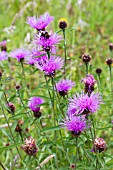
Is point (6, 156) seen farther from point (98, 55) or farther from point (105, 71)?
point (98, 55)

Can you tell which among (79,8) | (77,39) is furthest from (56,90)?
(79,8)

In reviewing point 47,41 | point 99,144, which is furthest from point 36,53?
point 99,144

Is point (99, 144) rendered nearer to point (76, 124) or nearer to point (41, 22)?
point (76, 124)

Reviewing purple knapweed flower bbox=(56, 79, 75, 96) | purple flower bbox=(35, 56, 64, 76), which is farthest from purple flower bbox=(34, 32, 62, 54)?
purple knapweed flower bbox=(56, 79, 75, 96)

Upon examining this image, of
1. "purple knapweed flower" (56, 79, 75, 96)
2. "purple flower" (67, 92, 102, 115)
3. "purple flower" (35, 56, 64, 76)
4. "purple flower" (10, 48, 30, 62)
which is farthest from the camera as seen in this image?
"purple flower" (10, 48, 30, 62)

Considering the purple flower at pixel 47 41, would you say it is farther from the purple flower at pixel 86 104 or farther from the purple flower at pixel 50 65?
the purple flower at pixel 86 104

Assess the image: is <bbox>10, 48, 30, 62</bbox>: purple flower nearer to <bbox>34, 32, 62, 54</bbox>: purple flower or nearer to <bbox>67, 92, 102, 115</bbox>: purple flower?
<bbox>34, 32, 62, 54</bbox>: purple flower
